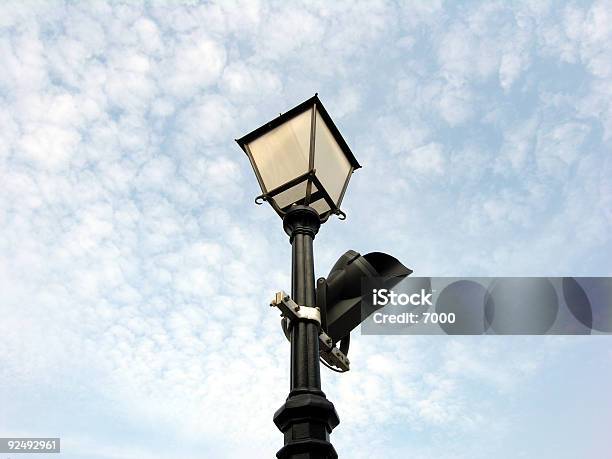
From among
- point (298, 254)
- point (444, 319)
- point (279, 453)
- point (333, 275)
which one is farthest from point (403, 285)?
point (279, 453)

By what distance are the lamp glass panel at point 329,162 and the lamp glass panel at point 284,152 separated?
0.09 metres

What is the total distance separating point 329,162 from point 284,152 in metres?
0.33

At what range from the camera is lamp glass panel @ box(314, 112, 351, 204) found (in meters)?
3.99

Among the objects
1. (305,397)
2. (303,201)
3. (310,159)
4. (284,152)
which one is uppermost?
(284,152)

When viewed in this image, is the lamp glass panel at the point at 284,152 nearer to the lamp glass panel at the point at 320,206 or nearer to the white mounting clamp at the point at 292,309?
the lamp glass panel at the point at 320,206

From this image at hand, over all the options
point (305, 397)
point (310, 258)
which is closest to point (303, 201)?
point (310, 258)

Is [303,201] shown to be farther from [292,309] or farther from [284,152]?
[292,309]

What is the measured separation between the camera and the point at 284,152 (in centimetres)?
406

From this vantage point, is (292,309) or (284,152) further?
(284,152)

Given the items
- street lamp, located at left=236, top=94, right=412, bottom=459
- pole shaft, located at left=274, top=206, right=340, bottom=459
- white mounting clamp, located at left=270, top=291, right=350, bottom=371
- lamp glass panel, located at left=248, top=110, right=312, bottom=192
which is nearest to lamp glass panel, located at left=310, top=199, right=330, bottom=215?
street lamp, located at left=236, top=94, right=412, bottom=459

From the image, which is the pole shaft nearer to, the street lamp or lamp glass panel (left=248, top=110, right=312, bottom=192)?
the street lamp

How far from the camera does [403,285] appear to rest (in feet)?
13.4

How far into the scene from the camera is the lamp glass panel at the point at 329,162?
3.99 meters

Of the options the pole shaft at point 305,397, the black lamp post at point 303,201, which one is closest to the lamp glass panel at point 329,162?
the black lamp post at point 303,201
